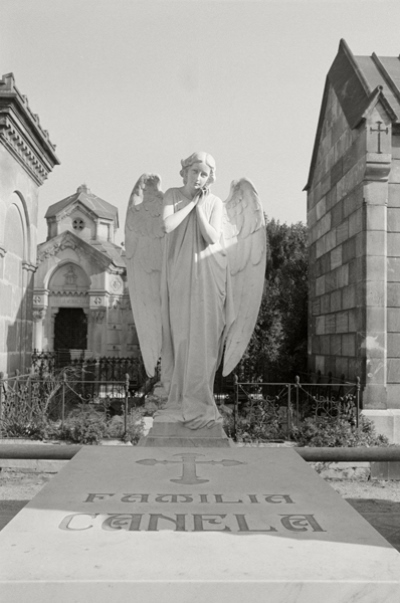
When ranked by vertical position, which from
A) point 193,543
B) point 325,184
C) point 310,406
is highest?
point 325,184

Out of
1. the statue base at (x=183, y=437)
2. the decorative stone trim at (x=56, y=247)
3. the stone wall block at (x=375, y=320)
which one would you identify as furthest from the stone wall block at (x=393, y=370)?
the decorative stone trim at (x=56, y=247)

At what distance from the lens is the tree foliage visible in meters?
14.9

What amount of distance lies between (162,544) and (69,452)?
227cm

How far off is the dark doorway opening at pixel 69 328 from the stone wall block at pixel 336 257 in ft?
68.0

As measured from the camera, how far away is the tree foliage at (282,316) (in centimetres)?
1494

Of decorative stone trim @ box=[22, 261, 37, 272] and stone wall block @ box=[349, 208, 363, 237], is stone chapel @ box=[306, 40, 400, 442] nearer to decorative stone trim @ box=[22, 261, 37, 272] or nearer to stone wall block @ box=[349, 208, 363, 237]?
stone wall block @ box=[349, 208, 363, 237]

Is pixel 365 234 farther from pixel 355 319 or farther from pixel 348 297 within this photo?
pixel 355 319

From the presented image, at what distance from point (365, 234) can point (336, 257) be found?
1.42 m

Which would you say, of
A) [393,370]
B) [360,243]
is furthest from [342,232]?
[393,370]

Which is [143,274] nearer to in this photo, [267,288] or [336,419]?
[336,419]

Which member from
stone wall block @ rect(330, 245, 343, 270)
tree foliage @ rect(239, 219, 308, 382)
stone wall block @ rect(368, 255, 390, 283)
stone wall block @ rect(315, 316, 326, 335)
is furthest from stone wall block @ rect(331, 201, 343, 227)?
tree foliage @ rect(239, 219, 308, 382)

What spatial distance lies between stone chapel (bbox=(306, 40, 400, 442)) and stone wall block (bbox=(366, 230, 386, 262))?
1cm

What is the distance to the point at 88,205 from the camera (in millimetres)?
33000

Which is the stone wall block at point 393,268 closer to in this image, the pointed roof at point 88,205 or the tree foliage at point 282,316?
the tree foliage at point 282,316
